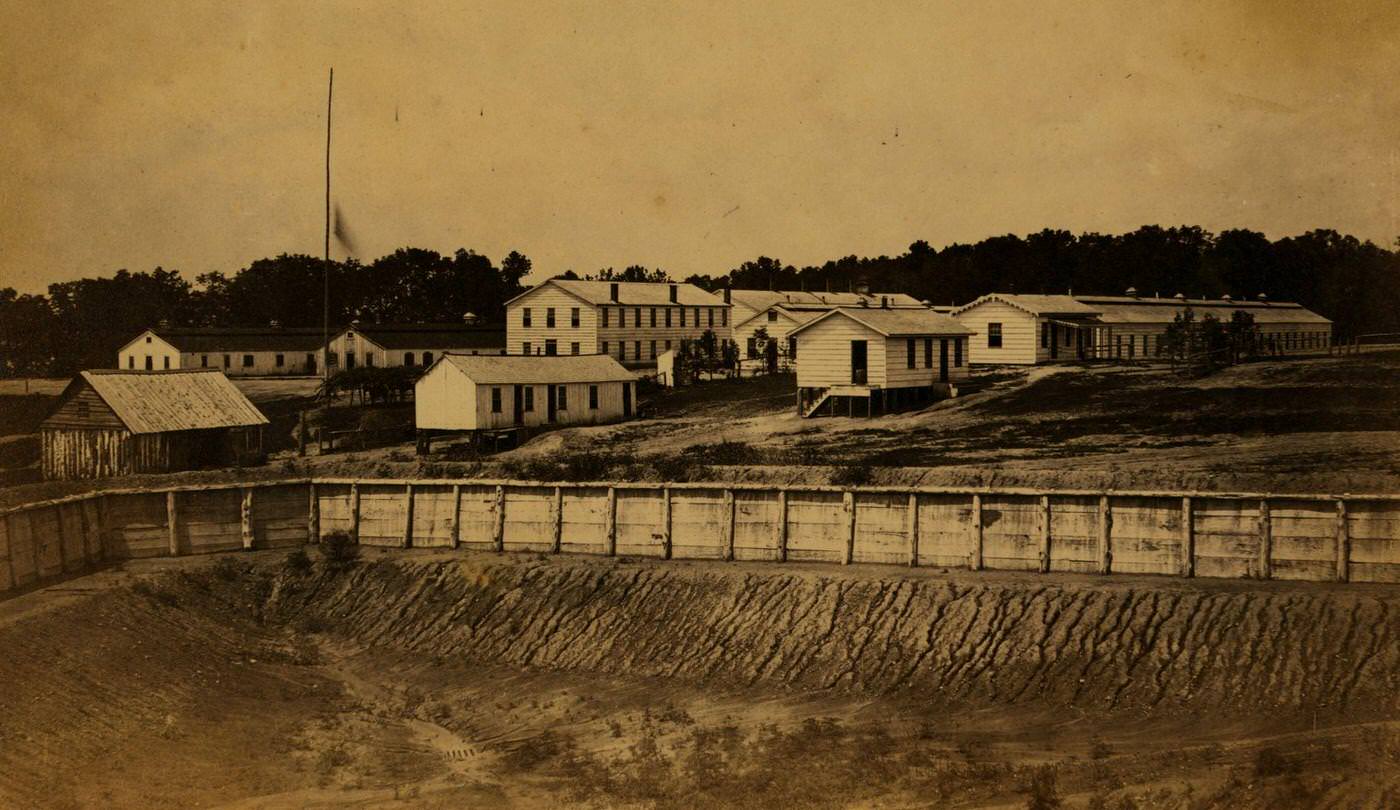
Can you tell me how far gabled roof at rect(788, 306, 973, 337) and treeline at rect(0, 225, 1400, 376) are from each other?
1309 inches

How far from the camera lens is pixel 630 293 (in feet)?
262

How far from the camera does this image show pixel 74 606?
24188 mm

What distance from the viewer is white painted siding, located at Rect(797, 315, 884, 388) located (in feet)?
157

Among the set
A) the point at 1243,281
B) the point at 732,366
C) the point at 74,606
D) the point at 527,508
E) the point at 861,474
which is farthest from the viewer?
the point at 1243,281

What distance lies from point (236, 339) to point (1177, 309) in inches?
2405

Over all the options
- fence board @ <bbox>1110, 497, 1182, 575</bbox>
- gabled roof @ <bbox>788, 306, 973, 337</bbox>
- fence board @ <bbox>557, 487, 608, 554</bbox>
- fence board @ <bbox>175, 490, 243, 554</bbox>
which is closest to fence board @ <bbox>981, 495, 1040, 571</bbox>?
fence board @ <bbox>1110, 497, 1182, 575</bbox>

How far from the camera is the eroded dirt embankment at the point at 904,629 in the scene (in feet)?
67.6

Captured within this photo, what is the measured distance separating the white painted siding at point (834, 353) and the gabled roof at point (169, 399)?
21417 millimetres

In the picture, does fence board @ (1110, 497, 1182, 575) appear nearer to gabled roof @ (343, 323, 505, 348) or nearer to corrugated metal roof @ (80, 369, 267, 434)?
corrugated metal roof @ (80, 369, 267, 434)

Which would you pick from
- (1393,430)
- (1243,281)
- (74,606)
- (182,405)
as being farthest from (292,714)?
(1243,281)

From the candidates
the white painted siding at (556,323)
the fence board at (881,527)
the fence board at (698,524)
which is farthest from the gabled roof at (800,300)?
the fence board at (881,527)

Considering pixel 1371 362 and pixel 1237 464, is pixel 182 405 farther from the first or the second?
pixel 1371 362

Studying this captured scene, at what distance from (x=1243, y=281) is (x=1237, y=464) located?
282 ft

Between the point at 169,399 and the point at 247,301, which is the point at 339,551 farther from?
the point at 247,301
